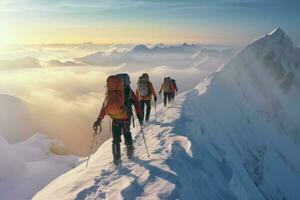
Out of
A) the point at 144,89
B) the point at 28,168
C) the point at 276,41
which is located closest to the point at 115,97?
the point at 144,89

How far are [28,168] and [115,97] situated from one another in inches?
2245

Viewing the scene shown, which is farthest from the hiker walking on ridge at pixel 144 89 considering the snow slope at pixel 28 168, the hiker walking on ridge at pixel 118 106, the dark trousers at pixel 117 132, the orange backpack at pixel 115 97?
the snow slope at pixel 28 168

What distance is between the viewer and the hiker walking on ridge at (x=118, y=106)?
12.5m

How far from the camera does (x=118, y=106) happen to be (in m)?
12.6

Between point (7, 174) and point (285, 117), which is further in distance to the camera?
point (285, 117)

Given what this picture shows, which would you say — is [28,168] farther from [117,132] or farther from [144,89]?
[117,132]

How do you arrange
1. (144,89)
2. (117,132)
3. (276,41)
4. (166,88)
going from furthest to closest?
(276,41) → (166,88) → (144,89) → (117,132)

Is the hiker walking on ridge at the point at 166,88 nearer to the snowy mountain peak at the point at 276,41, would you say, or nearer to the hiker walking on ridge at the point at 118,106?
the hiker walking on ridge at the point at 118,106

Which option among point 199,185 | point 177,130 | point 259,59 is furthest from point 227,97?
point 259,59

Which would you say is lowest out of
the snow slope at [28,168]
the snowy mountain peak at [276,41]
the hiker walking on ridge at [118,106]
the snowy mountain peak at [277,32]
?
the snow slope at [28,168]

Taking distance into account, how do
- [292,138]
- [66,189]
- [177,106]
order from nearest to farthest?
[66,189]
[177,106]
[292,138]

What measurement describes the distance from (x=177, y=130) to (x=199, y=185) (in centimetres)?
826

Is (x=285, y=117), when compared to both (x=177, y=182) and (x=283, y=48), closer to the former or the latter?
(x=283, y=48)

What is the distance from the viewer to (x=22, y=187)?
5262 cm
